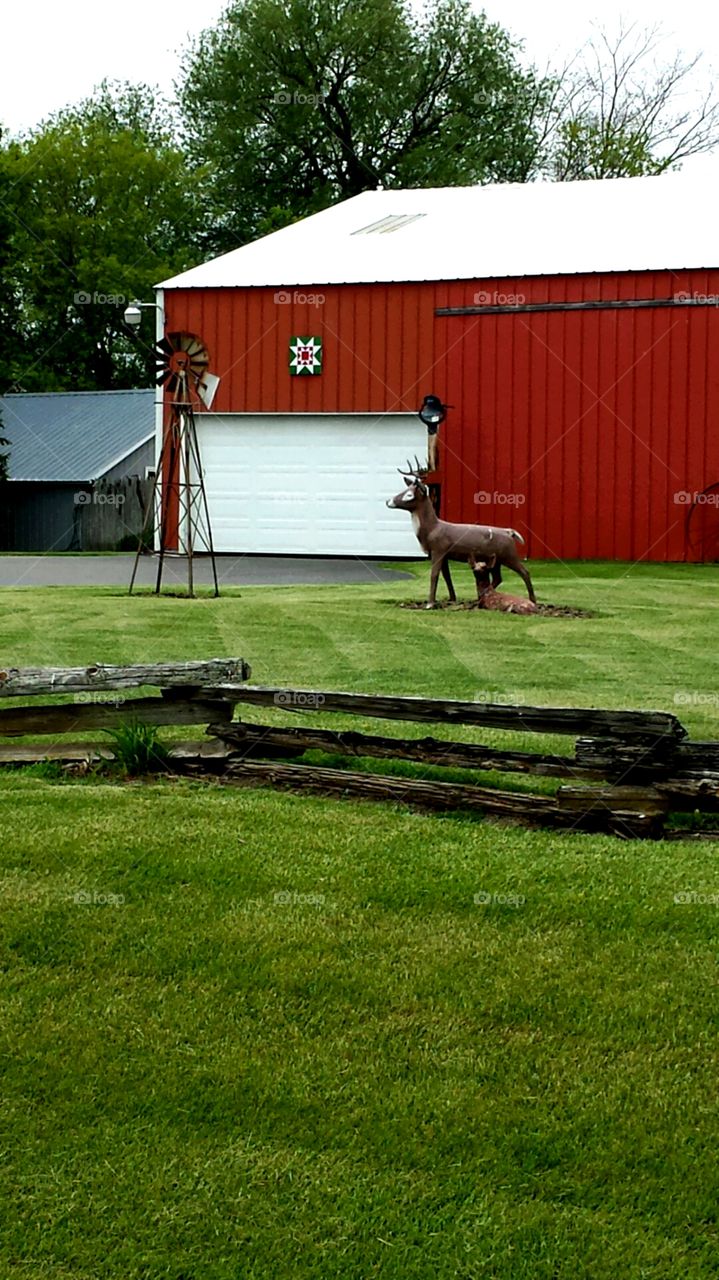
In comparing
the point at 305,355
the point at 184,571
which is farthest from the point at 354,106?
the point at 184,571

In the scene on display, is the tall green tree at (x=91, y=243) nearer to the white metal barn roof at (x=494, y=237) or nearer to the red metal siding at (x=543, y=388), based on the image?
the white metal barn roof at (x=494, y=237)

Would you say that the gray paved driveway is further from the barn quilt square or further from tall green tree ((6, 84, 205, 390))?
tall green tree ((6, 84, 205, 390))

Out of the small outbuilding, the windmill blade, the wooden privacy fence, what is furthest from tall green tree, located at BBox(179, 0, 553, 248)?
the wooden privacy fence

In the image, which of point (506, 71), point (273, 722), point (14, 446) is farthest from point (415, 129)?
point (273, 722)

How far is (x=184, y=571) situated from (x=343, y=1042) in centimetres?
1697

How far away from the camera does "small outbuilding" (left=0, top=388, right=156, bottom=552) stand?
1312 inches

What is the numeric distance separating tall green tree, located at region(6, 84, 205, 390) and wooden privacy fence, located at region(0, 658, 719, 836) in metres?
39.5

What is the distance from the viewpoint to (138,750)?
674cm

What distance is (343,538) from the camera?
2531 centimetres

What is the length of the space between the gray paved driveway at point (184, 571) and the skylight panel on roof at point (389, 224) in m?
7.05

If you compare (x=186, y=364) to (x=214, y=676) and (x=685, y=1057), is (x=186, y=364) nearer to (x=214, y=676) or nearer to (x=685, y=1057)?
(x=214, y=676)

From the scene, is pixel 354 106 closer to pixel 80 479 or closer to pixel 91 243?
pixel 91 243

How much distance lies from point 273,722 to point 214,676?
104 centimetres

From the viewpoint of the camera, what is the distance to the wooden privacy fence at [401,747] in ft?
18.9
